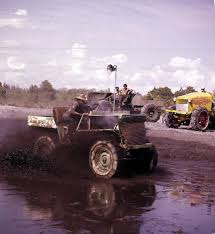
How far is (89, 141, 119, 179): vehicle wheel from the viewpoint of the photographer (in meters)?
9.96

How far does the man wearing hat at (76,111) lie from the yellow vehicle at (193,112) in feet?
31.6

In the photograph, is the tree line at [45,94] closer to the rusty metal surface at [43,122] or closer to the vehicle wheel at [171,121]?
the vehicle wheel at [171,121]

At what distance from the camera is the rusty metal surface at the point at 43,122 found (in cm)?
1141

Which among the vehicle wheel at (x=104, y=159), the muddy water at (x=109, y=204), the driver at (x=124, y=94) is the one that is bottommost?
the muddy water at (x=109, y=204)

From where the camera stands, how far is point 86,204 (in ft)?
25.0

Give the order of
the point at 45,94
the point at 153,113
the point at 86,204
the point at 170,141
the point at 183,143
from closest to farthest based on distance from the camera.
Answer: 1. the point at 86,204
2. the point at 183,143
3. the point at 170,141
4. the point at 153,113
5. the point at 45,94

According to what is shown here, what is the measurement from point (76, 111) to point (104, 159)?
1476 mm

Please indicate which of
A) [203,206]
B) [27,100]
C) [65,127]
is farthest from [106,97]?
[27,100]

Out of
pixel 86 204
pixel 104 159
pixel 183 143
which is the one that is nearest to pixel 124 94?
pixel 183 143

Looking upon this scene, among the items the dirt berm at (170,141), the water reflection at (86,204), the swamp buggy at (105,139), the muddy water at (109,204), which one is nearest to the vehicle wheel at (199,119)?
the dirt berm at (170,141)

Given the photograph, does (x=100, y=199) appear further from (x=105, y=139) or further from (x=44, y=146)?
(x=44, y=146)

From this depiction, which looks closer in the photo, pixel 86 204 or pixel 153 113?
pixel 86 204

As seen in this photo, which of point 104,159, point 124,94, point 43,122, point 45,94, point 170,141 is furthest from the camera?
point 45,94

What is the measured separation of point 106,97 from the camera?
60.1ft
